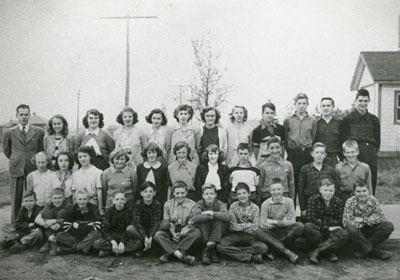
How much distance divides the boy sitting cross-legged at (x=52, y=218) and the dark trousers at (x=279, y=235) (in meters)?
2.28

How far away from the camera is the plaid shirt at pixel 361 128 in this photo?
5070mm

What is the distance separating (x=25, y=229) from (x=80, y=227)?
70 centimetres

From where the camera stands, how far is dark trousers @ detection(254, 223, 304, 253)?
416 centimetres

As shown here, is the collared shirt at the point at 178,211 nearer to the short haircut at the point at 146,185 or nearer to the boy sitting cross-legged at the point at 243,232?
the short haircut at the point at 146,185

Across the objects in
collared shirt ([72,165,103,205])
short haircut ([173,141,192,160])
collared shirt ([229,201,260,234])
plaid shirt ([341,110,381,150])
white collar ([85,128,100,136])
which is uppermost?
plaid shirt ([341,110,381,150])

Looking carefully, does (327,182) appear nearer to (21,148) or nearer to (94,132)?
(94,132)

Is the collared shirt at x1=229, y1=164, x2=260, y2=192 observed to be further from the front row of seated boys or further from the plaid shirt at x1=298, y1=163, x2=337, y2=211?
the plaid shirt at x1=298, y1=163, x2=337, y2=211

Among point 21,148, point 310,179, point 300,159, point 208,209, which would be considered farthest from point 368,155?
point 21,148

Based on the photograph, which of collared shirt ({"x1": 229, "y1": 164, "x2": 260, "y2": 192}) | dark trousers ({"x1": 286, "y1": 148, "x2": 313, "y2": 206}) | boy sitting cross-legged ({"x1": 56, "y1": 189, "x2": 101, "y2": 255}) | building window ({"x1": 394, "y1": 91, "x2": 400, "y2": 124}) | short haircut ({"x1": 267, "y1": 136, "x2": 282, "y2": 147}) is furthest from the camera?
building window ({"x1": 394, "y1": 91, "x2": 400, "y2": 124})


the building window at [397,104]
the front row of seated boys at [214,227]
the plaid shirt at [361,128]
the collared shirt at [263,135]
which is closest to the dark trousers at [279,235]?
the front row of seated boys at [214,227]

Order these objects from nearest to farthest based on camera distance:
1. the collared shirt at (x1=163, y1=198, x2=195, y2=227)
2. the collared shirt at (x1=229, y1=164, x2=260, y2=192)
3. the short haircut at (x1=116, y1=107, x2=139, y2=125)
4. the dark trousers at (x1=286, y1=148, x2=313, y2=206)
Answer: the collared shirt at (x1=163, y1=198, x2=195, y2=227), the collared shirt at (x1=229, y1=164, x2=260, y2=192), the dark trousers at (x1=286, y1=148, x2=313, y2=206), the short haircut at (x1=116, y1=107, x2=139, y2=125)

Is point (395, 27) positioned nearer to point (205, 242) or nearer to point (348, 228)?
point (348, 228)

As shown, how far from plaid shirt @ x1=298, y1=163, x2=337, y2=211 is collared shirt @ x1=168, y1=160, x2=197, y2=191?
134 cm

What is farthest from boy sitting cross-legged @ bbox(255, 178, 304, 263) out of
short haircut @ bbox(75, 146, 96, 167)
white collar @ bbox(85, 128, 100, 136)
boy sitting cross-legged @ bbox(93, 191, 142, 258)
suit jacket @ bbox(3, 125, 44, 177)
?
suit jacket @ bbox(3, 125, 44, 177)
